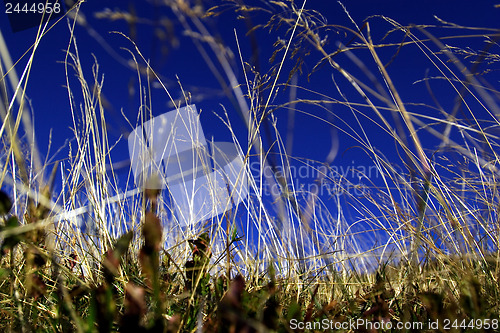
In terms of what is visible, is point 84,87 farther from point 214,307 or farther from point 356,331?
point 356,331

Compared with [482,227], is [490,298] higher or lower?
lower

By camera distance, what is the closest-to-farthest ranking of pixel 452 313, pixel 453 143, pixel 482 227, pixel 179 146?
pixel 452 313 < pixel 482 227 < pixel 453 143 < pixel 179 146

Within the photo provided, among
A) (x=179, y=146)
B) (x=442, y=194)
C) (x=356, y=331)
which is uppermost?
(x=179, y=146)

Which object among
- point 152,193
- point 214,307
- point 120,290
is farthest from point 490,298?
point 120,290

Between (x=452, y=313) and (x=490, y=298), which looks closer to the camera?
(x=452, y=313)

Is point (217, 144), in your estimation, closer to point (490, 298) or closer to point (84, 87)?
point (84, 87)

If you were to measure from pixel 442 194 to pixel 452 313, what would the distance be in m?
0.56

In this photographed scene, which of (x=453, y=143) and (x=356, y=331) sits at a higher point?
(x=453, y=143)

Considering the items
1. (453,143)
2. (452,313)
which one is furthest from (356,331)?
(453,143)

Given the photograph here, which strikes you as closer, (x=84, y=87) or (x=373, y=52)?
(x=373, y=52)

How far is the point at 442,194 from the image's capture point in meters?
1.08

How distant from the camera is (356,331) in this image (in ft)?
2.53

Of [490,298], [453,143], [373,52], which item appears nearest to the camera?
[490,298]

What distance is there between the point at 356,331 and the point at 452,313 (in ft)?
0.77
